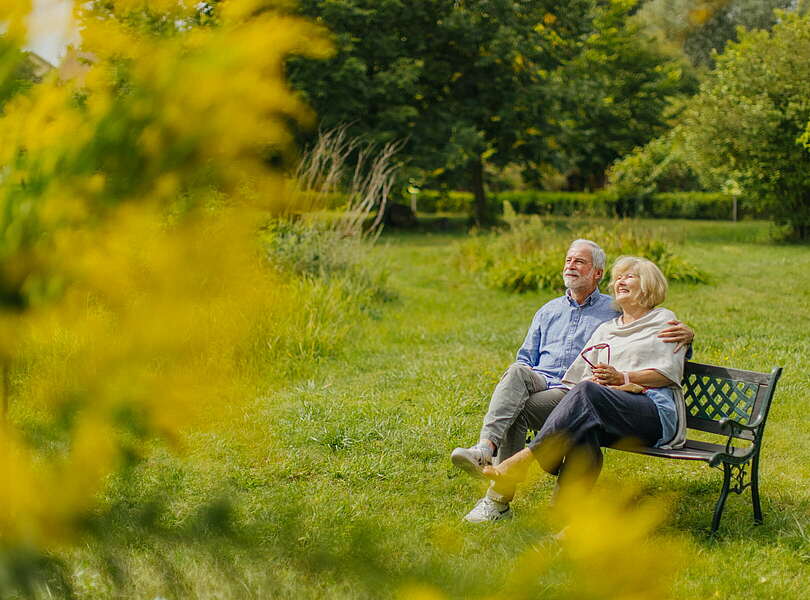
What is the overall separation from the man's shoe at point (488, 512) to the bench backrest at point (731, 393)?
3.39ft

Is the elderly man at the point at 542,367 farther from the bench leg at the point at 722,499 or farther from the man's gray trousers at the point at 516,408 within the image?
the bench leg at the point at 722,499

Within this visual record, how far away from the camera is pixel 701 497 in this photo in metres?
4.10

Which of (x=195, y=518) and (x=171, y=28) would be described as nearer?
(x=171, y=28)

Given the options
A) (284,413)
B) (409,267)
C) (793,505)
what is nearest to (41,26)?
(793,505)

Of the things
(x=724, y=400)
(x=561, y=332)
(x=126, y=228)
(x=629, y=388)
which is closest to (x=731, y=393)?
(x=724, y=400)

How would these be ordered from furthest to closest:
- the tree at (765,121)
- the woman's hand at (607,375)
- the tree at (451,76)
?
the tree at (451,76) → the tree at (765,121) → the woman's hand at (607,375)

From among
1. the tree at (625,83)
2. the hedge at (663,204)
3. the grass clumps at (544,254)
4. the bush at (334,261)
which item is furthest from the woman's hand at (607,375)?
the tree at (625,83)

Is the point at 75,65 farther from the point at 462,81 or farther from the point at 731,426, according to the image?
the point at 462,81

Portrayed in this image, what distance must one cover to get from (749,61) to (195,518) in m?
18.6

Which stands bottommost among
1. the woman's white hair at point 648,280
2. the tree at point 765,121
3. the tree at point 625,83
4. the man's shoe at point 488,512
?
the man's shoe at point 488,512

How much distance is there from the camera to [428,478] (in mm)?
4305

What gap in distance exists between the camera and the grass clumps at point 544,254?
10.8 meters

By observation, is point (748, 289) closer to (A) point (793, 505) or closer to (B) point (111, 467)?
(A) point (793, 505)

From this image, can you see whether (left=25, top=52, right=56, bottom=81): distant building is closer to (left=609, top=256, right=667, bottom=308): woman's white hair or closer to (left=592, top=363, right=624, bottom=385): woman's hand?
(left=592, top=363, right=624, bottom=385): woman's hand
